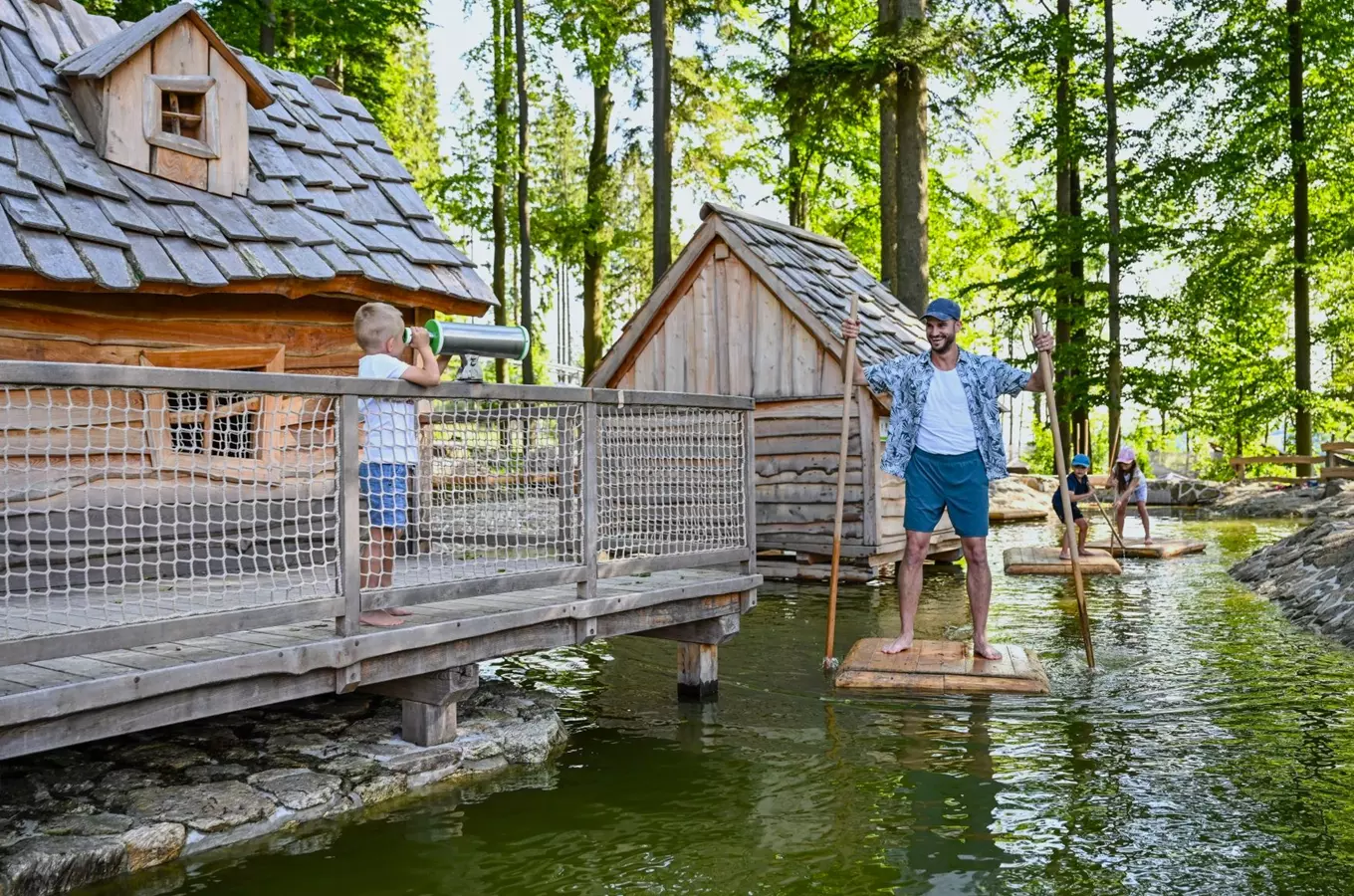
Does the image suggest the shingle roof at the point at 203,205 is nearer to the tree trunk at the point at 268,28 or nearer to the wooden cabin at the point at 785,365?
the wooden cabin at the point at 785,365

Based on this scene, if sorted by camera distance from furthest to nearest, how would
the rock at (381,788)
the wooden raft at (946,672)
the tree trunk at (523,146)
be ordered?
1. the tree trunk at (523,146)
2. the wooden raft at (946,672)
3. the rock at (381,788)

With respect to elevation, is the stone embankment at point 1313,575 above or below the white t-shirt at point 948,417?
below

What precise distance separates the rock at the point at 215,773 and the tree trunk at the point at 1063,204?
19.8 metres

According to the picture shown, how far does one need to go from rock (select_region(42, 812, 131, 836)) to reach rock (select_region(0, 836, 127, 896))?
67 mm

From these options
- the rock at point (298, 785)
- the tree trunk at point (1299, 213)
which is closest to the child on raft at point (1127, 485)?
the tree trunk at point (1299, 213)

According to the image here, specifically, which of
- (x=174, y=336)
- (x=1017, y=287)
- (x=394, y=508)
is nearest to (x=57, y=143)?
(x=174, y=336)

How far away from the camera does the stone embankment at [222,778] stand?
186 inches

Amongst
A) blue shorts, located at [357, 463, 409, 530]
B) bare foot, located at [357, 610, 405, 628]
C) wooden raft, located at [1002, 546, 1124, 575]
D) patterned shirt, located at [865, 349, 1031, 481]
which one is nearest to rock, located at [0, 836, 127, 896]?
bare foot, located at [357, 610, 405, 628]

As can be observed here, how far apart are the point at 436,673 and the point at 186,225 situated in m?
3.89

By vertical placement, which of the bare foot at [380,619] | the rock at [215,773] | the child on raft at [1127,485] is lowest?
the rock at [215,773]

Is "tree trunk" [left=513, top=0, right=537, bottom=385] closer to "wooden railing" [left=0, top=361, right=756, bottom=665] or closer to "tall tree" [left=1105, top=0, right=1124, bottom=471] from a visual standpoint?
"tall tree" [left=1105, top=0, right=1124, bottom=471]

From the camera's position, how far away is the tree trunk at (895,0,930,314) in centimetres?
1706

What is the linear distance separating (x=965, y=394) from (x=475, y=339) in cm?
328

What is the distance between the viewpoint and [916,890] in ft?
14.9
